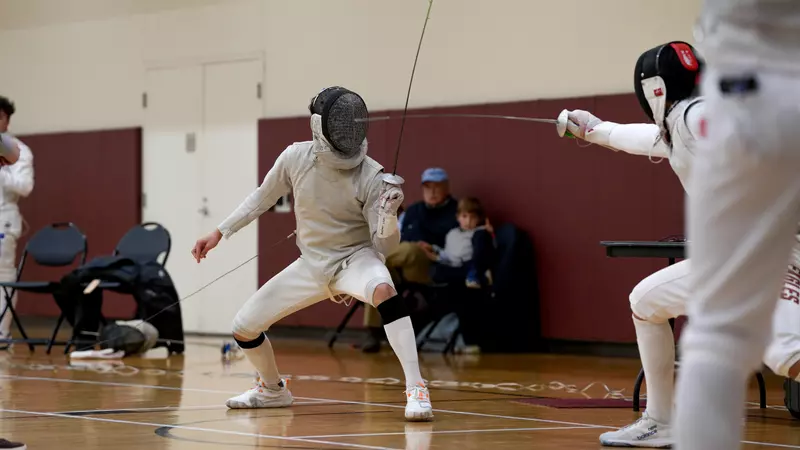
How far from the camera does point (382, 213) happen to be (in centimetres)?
458

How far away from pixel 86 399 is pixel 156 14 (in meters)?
6.54

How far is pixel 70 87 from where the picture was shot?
38.4 ft

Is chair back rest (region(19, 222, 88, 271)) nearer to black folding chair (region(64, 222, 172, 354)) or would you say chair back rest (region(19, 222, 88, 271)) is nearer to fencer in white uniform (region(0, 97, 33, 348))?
fencer in white uniform (region(0, 97, 33, 348))

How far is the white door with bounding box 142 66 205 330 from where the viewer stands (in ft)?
35.3

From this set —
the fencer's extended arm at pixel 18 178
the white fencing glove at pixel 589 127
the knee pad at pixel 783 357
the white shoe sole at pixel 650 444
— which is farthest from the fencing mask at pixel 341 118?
the fencer's extended arm at pixel 18 178

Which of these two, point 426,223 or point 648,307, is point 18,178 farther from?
point 648,307

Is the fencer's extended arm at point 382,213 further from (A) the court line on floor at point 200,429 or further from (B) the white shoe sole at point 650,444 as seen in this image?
(B) the white shoe sole at point 650,444

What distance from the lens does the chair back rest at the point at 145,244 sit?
8.62 meters

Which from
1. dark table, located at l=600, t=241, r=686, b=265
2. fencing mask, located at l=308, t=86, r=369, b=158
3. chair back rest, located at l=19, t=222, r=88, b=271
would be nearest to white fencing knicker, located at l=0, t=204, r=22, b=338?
chair back rest, located at l=19, t=222, r=88, b=271

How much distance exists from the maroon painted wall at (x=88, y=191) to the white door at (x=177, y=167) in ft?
0.55

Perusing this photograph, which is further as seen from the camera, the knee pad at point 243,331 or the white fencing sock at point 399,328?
the knee pad at point 243,331

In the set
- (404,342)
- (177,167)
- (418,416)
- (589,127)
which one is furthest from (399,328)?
(177,167)

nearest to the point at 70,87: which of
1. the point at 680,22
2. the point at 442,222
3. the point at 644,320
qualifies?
the point at 442,222

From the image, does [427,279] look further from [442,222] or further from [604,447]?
[604,447]
